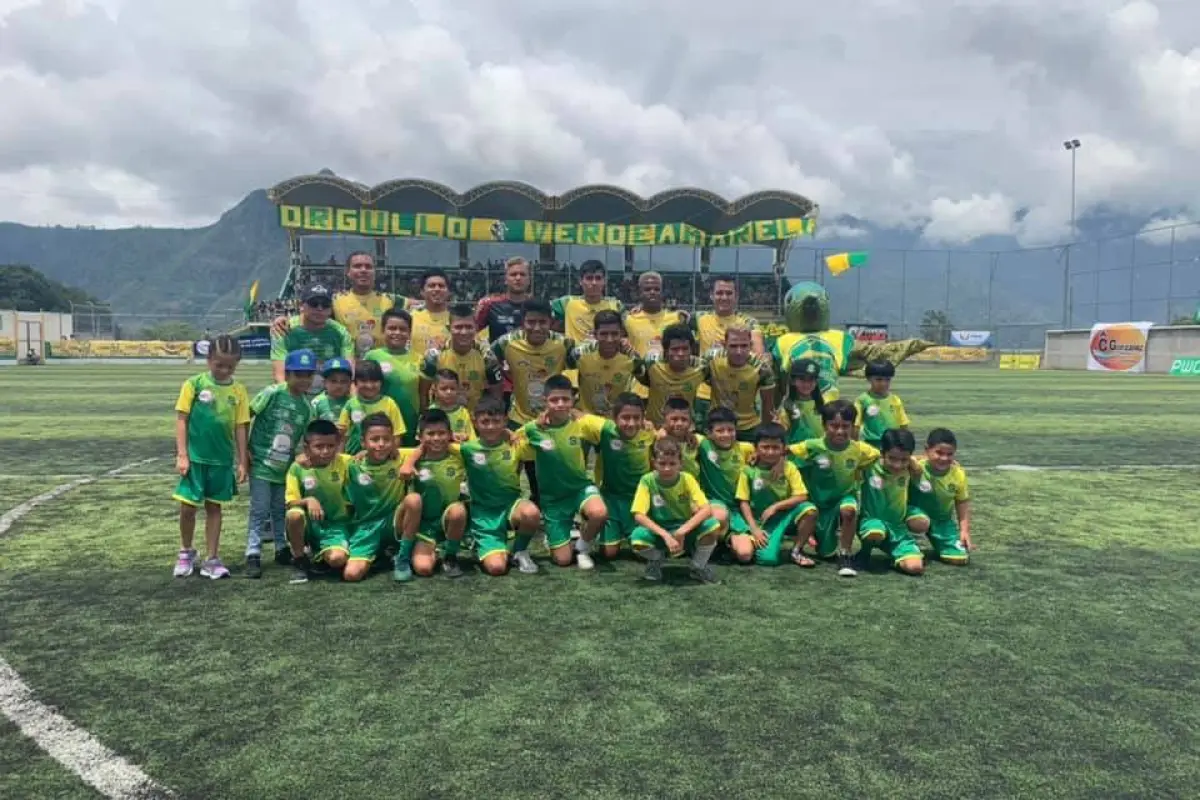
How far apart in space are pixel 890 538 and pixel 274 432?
13.3ft

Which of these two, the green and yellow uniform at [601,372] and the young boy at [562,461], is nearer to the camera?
the young boy at [562,461]

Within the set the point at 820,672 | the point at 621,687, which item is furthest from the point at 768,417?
the point at 621,687

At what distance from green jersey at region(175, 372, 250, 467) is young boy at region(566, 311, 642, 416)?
2.35 meters

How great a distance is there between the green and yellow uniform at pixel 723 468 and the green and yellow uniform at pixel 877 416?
128cm

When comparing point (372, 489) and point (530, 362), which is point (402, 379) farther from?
point (372, 489)

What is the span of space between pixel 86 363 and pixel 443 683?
44164 millimetres

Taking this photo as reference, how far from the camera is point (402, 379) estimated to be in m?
5.93

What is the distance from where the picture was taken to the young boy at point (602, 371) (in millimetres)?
5961

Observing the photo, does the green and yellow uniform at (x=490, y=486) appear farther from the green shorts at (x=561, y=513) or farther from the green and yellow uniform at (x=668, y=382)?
the green and yellow uniform at (x=668, y=382)

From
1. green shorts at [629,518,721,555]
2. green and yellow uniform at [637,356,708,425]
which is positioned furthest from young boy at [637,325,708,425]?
green shorts at [629,518,721,555]

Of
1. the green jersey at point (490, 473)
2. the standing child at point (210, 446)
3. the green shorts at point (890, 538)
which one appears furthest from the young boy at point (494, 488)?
the green shorts at point (890, 538)

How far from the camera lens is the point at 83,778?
8.34 ft

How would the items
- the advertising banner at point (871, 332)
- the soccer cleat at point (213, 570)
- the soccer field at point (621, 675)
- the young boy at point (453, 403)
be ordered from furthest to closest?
the advertising banner at point (871, 332) < the young boy at point (453, 403) < the soccer cleat at point (213, 570) < the soccer field at point (621, 675)

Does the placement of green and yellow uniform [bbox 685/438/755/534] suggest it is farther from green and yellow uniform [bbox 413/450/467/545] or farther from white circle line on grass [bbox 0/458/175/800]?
white circle line on grass [bbox 0/458/175/800]
